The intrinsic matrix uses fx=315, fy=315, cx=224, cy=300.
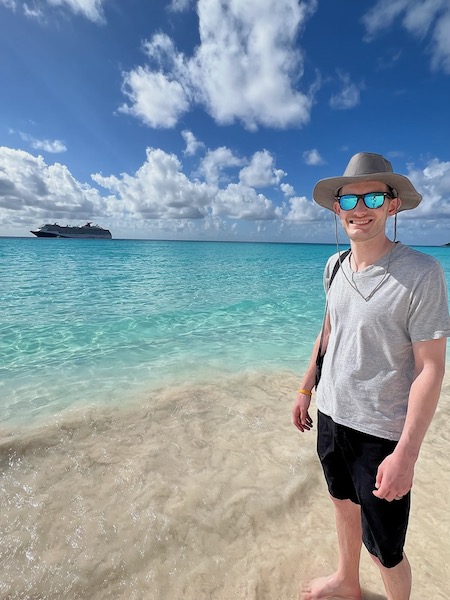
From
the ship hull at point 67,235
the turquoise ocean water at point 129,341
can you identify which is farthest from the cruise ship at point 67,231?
the turquoise ocean water at point 129,341

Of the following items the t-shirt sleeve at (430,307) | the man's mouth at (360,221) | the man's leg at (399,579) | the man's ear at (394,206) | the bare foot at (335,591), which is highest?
the man's ear at (394,206)

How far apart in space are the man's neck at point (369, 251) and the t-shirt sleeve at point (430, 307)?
0.94ft

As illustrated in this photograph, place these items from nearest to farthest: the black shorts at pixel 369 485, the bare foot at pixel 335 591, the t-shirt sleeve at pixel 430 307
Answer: the t-shirt sleeve at pixel 430 307
the black shorts at pixel 369 485
the bare foot at pixel 335 591

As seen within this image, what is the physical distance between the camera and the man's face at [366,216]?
67.4 inches

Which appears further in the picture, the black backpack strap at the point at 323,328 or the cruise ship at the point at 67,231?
the cruise ship at the point at 67,231

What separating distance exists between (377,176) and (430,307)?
76cm

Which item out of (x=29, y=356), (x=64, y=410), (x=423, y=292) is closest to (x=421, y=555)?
(x=423, y=292)

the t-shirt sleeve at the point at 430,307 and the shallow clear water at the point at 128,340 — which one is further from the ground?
the t-shirt sleeve at the point at 430,307

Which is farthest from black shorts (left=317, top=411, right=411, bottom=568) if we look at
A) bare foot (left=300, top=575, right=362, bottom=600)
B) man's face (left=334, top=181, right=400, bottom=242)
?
man's face (left=334, top=181, right=400, bottom=242)

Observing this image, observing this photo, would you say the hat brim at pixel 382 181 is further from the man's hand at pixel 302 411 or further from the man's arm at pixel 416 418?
the man's hand at pixel 302 411

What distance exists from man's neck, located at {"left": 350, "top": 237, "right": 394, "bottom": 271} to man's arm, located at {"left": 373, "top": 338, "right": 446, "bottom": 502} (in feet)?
1.67

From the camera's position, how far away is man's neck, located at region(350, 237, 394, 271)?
1714mm

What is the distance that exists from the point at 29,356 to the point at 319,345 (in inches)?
280

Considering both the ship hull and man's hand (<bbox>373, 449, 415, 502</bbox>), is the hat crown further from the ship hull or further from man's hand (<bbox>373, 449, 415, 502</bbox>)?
the ship hull
